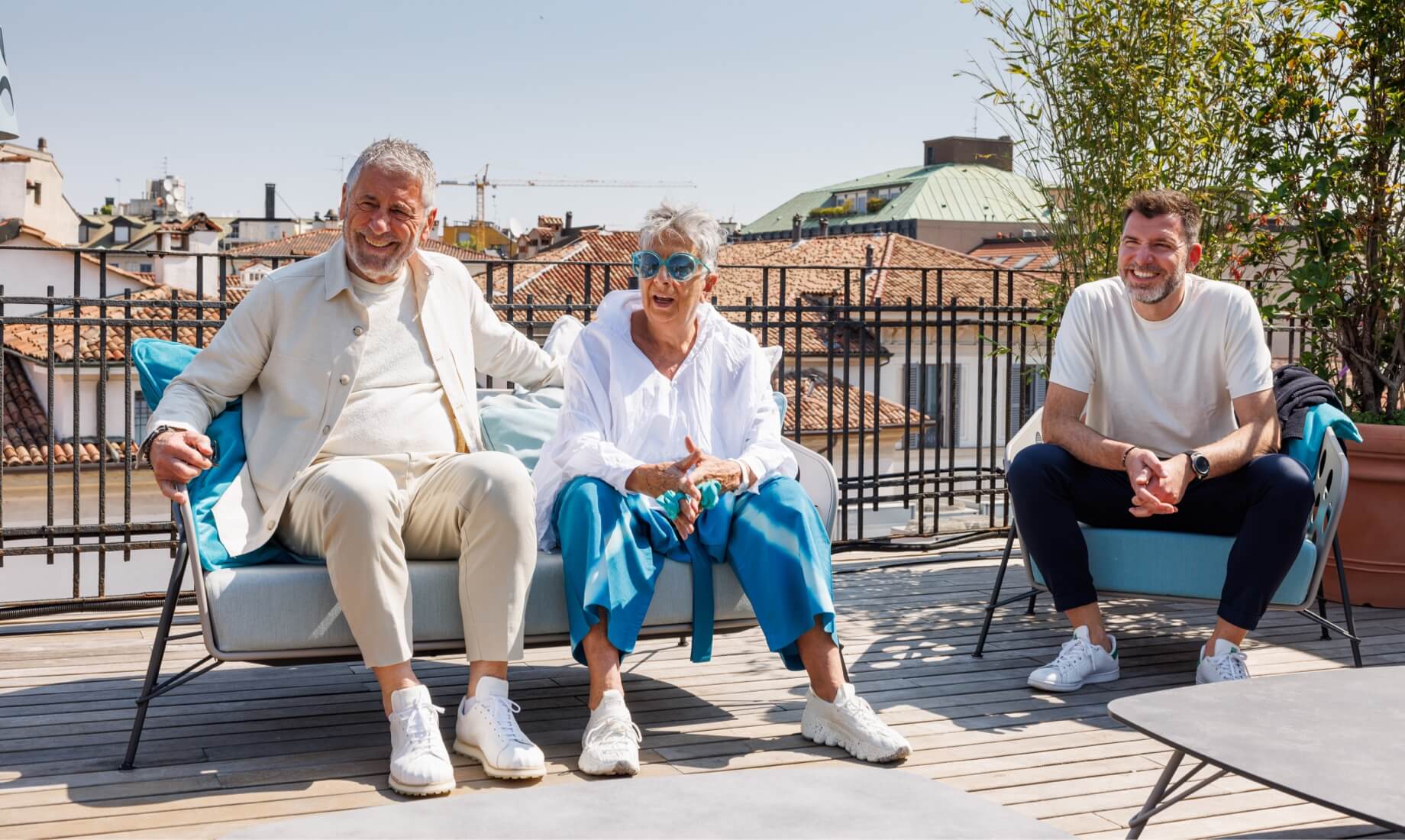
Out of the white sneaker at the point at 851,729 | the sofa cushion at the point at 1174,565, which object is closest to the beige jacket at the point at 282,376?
the white sneaker at the point at 851,729

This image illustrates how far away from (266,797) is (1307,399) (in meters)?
2.91

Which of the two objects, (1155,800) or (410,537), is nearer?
(1155,800)

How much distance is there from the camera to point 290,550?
2.90 metres

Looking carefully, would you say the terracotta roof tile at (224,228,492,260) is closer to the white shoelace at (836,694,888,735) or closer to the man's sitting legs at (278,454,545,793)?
the man's sitting legs at (278,454,545,793)

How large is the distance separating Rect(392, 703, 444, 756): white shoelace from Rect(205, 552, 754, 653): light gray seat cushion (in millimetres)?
195

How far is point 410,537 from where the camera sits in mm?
2916

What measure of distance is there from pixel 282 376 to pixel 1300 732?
216 centimetres

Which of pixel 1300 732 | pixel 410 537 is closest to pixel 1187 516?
pixel 1300 732

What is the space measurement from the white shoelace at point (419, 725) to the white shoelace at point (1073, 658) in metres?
1.65

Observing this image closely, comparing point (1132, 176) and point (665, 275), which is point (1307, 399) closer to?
point (1132, 176)

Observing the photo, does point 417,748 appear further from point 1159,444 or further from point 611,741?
point 1159,444

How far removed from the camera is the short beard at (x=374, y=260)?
3002mm

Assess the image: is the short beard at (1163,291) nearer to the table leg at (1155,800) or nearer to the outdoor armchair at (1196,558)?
the outdoor armchair at (1196,558)

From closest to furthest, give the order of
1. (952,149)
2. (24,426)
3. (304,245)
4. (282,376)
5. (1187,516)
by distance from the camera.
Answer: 1. (282,376)
2. (1187,516)
3. (24,426)
4. (304,245)
5. (952,149)
